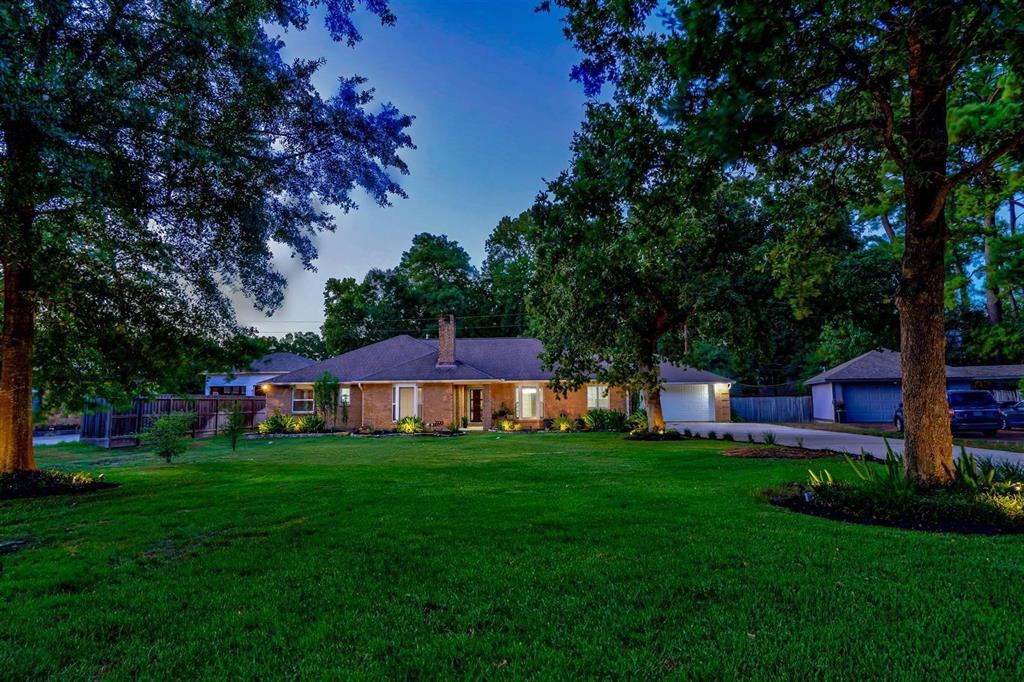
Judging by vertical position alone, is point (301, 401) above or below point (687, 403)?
above

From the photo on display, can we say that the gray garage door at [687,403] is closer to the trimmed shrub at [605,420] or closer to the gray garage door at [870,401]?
the gray garage door at [870,401]

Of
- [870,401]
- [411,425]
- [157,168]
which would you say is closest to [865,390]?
[870,401]

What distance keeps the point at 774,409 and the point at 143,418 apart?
33453mm

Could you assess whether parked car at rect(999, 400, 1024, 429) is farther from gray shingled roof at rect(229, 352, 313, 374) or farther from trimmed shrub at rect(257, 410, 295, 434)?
gray shingled roof at rect(229, 352, 313, 374)

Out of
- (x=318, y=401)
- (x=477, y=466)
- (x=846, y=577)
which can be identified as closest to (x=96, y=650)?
(x=846, y=577)

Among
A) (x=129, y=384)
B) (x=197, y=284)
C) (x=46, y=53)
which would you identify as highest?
(x=46, y=53)

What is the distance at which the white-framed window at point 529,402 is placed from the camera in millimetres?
25766

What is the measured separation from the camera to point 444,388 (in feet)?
80.4

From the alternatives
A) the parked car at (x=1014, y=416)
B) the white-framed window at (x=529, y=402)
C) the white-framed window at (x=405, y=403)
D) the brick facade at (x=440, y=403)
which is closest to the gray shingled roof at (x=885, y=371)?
the parked car at (x=1014, y=416)

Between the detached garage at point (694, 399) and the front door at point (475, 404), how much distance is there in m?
10.8

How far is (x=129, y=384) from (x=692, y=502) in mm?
9949

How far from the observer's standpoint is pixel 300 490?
842 cm

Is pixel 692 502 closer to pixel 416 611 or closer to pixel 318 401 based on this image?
pixel 416 611

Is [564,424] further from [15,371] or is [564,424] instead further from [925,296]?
[15,371]
